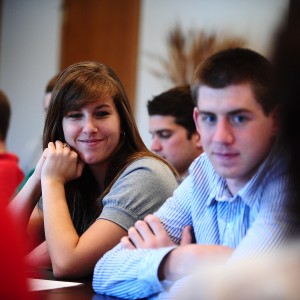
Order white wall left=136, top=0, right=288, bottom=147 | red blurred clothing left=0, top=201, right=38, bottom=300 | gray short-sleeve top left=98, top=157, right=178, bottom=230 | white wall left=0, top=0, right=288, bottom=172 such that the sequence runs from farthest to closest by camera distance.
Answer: white wall left=0, top=0, right=288, bottom=172
white wall left=136, top=0, right=288, bottom=147
gray short-sleeve top left=98, top=157, right=178, bottom=230
red blurred clothing left=0, top=201, right=38, bottom=300

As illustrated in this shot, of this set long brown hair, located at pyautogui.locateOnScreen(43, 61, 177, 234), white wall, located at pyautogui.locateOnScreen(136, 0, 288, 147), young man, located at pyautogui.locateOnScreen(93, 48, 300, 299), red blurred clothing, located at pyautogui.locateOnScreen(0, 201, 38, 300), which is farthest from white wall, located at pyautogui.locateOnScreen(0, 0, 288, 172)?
red blurred clothing, located at pyautogui.locateOnScreen(0, 201, 38, 300)

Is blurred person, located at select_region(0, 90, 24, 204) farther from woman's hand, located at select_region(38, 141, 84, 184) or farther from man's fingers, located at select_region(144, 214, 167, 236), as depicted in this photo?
man's fingers, located at select_region(144, 214, 167, 236)

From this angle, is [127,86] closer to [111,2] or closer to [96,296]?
[111,2]

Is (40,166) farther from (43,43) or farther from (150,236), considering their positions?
(43,43)

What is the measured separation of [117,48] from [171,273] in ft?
15.0

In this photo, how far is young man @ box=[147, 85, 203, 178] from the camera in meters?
3.37

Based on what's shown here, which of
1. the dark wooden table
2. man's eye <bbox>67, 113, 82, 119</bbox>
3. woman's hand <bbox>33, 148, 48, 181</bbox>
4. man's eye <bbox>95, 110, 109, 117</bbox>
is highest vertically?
man's eye <bbox>95, 110, 109, 117</bbox>

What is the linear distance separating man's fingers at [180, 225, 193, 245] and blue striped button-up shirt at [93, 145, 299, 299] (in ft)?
0.06

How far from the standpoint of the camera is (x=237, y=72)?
64.6 inches

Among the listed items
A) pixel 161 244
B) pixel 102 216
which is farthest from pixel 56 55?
pixel 161 244

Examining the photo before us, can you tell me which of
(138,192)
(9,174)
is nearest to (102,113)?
(138,192)

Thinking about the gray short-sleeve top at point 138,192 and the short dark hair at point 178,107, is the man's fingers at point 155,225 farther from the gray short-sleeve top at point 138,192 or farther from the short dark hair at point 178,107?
the short dark hair at point 178,107

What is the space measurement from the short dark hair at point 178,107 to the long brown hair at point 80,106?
34.9 inches

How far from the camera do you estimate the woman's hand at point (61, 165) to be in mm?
→ 2391
